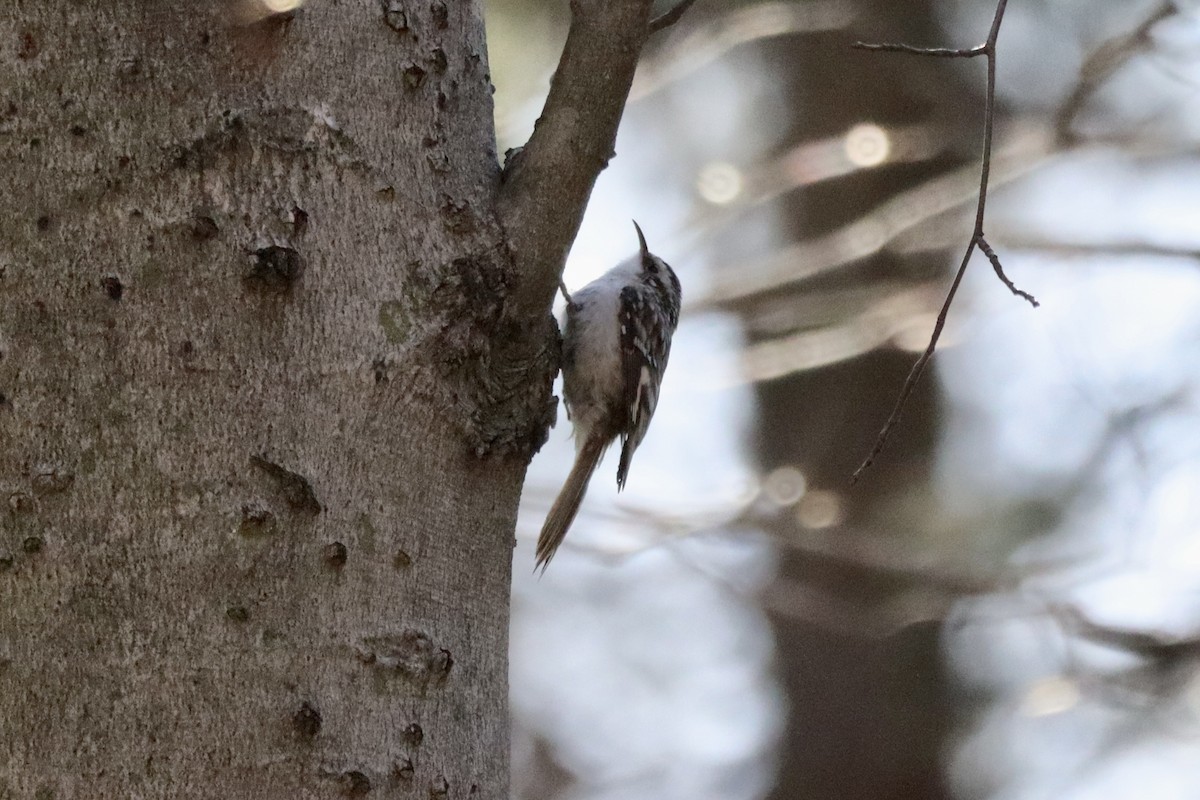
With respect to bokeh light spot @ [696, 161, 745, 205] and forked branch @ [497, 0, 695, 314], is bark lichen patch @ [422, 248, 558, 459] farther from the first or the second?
bokeh light spot @ [696, 161, 745, 205]

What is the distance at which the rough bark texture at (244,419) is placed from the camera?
1146mm

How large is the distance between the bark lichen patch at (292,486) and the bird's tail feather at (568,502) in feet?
5.16

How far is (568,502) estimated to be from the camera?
305 cm

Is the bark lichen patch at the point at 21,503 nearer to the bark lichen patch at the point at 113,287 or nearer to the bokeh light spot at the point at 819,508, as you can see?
the bark lichen patch at the point at 113,287

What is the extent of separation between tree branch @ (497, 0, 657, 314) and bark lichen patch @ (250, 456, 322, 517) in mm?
370

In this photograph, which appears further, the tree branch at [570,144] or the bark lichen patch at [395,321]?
the tree branch at [570,144]

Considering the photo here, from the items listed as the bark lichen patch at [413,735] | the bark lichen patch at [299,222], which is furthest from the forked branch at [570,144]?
the bark lichen patch at [413,735]

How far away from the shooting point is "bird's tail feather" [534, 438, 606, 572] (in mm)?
2951

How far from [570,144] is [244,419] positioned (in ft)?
1.75

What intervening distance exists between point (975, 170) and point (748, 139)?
3.71 feet

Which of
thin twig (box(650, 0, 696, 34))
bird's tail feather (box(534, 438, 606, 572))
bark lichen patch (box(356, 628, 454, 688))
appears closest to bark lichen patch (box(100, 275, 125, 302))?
bark lichen patch (box(356, 628, 454, 688))

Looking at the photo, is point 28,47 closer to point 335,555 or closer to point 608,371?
point 335,555

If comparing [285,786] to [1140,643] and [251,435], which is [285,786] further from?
[1140,643]

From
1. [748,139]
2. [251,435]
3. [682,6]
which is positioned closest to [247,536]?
[251,435]
